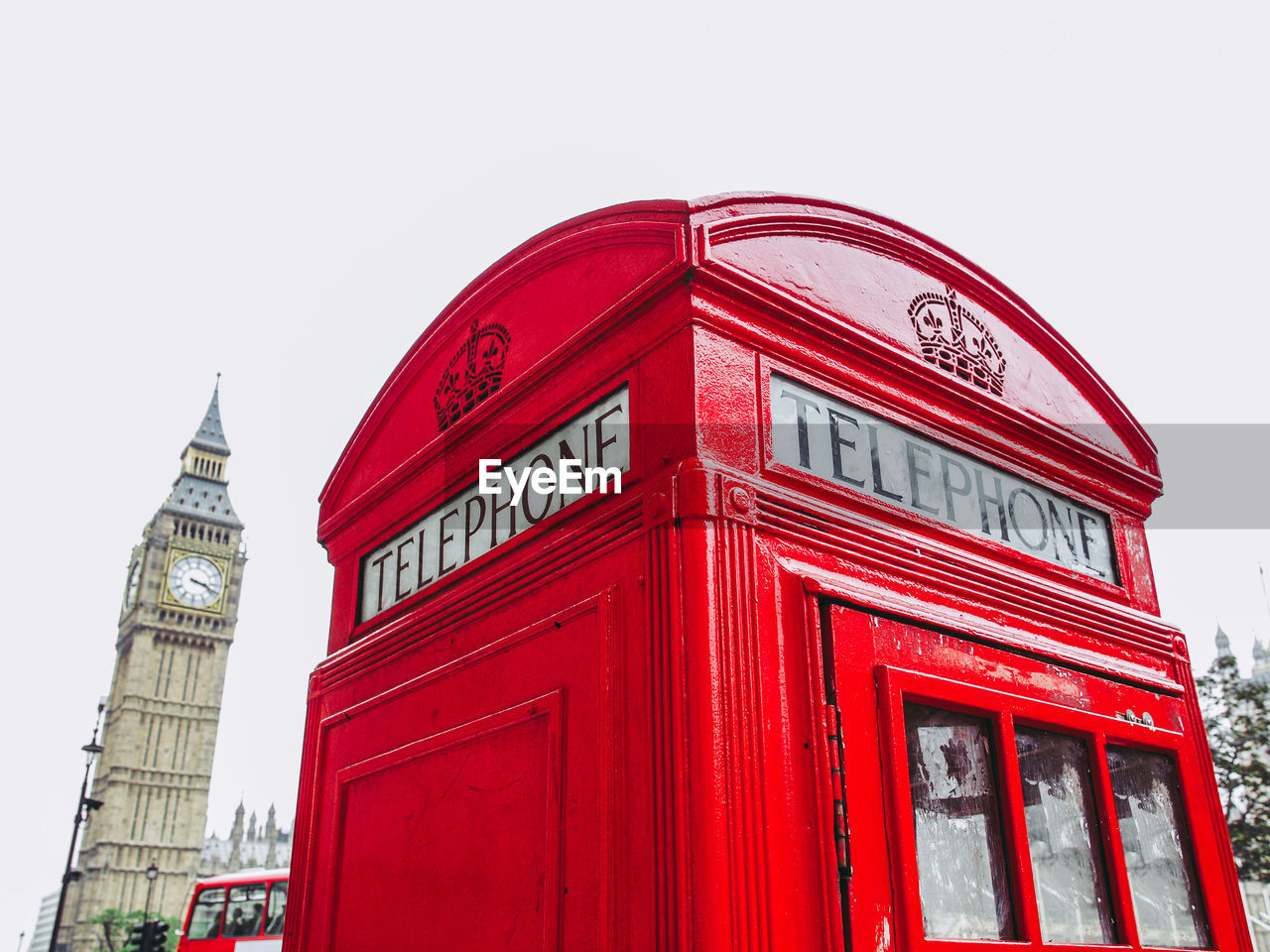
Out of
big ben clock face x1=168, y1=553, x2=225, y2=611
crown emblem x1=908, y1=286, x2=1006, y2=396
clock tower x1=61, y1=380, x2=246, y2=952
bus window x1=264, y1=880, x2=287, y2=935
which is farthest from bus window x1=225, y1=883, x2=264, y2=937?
big ben clock face x1=168, y1=553, x2=225, y2=611

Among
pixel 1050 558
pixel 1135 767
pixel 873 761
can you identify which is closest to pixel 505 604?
pixel 873 761

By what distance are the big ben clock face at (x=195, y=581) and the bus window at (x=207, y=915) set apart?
61001 millimetres

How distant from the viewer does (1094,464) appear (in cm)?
301

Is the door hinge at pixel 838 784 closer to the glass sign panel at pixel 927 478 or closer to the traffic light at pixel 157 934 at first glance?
the glass sign panel at pixel 927 478

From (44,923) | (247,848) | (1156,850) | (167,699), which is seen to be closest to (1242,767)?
(1156,850)

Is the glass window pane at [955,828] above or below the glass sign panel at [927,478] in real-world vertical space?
below

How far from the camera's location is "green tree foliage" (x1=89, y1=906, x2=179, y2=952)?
58.0m

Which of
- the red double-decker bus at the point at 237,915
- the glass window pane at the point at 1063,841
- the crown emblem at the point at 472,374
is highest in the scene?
the crown emblem at the point at 472,374

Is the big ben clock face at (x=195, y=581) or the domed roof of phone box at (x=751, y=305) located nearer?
the domed roof of phone box at (x=751, y=305)

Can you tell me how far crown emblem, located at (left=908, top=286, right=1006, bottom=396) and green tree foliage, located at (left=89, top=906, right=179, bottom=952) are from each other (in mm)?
65457

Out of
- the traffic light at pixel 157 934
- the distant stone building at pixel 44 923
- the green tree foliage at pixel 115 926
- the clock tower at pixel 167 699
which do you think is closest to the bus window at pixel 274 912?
the traffic light at pixel 157 934

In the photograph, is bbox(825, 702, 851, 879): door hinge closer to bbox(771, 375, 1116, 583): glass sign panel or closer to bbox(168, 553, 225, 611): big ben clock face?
bbox(771, 375, 1116, 583): glass sign panel

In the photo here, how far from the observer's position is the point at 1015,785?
6.95 feet

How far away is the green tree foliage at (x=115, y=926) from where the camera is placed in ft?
190
